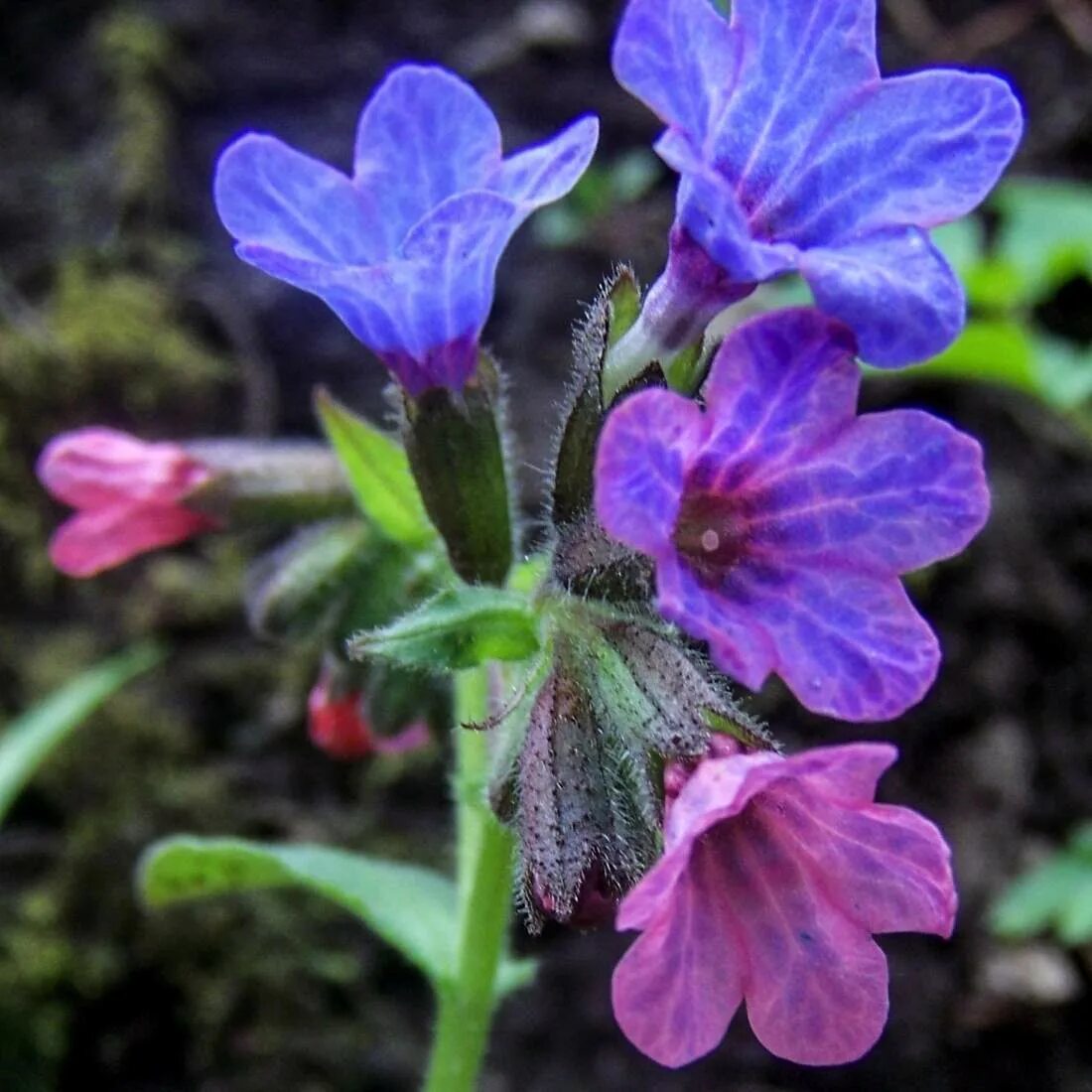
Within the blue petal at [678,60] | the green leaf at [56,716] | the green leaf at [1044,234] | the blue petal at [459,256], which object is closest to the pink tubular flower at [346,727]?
the green leaf at [56,716]

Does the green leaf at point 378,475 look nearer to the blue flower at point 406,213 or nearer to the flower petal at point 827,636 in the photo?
the blue flower at point 406,213

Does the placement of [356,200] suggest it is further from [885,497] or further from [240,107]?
[240,107]

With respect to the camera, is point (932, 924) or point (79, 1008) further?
point (79, 1008)

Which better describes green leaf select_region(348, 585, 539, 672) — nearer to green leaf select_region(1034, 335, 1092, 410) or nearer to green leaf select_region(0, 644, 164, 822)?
green leaf select_region(0, 644, 164, 822)

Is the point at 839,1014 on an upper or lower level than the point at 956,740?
upper

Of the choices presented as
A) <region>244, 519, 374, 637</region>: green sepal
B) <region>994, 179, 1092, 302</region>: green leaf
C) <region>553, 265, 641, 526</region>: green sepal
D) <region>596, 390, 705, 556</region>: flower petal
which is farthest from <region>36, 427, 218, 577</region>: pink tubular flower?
<region>994, 179, 1092, 302</region>: green leaf

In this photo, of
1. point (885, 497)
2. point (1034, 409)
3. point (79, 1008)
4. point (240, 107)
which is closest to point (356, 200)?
point (885, 497)

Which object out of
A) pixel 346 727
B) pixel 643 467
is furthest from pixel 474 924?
pixel 643 467
